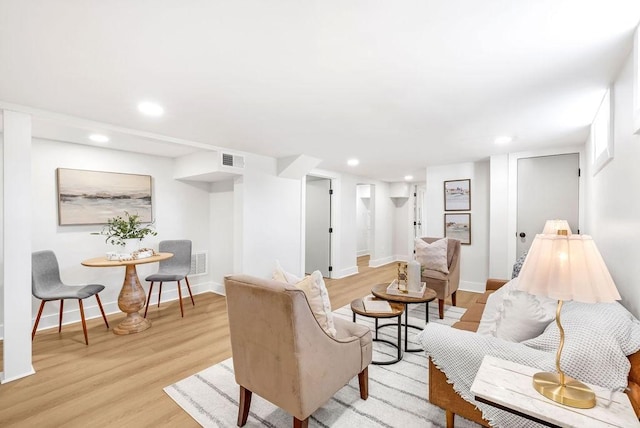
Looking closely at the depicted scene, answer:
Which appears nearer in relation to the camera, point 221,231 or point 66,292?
point 66,292

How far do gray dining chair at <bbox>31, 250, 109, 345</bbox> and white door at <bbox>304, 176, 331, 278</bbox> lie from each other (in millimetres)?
3765

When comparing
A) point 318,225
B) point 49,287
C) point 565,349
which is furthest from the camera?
point 318,225

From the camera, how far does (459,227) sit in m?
5.12

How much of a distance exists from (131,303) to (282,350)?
8.63ft

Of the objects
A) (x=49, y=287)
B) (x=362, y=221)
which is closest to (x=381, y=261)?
(x=362, y=221)

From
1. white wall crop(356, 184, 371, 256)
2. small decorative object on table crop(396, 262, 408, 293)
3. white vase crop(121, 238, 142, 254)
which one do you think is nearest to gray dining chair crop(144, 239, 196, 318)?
white vase crop(121, 238, 142, 254)

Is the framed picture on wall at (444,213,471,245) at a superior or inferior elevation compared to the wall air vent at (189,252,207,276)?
superior

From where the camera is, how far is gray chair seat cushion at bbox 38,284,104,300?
2.81 metres

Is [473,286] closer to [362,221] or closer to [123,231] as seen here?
[362,221]

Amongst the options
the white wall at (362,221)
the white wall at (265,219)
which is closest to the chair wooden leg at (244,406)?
the white wall at (265,219)

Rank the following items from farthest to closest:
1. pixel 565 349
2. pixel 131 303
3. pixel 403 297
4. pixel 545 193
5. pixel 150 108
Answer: pixel 545 193 → pixel 131 303 → pixel 403 297 → pixel 150 108 → pixel 565 349

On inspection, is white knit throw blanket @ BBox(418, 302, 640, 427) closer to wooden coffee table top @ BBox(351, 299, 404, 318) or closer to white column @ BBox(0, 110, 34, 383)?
wooden coffee table top @ BBox(351, 299, 404, 318)

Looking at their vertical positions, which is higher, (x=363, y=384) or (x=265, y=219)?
(x=265, y=219)

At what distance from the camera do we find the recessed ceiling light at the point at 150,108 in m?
2.40
